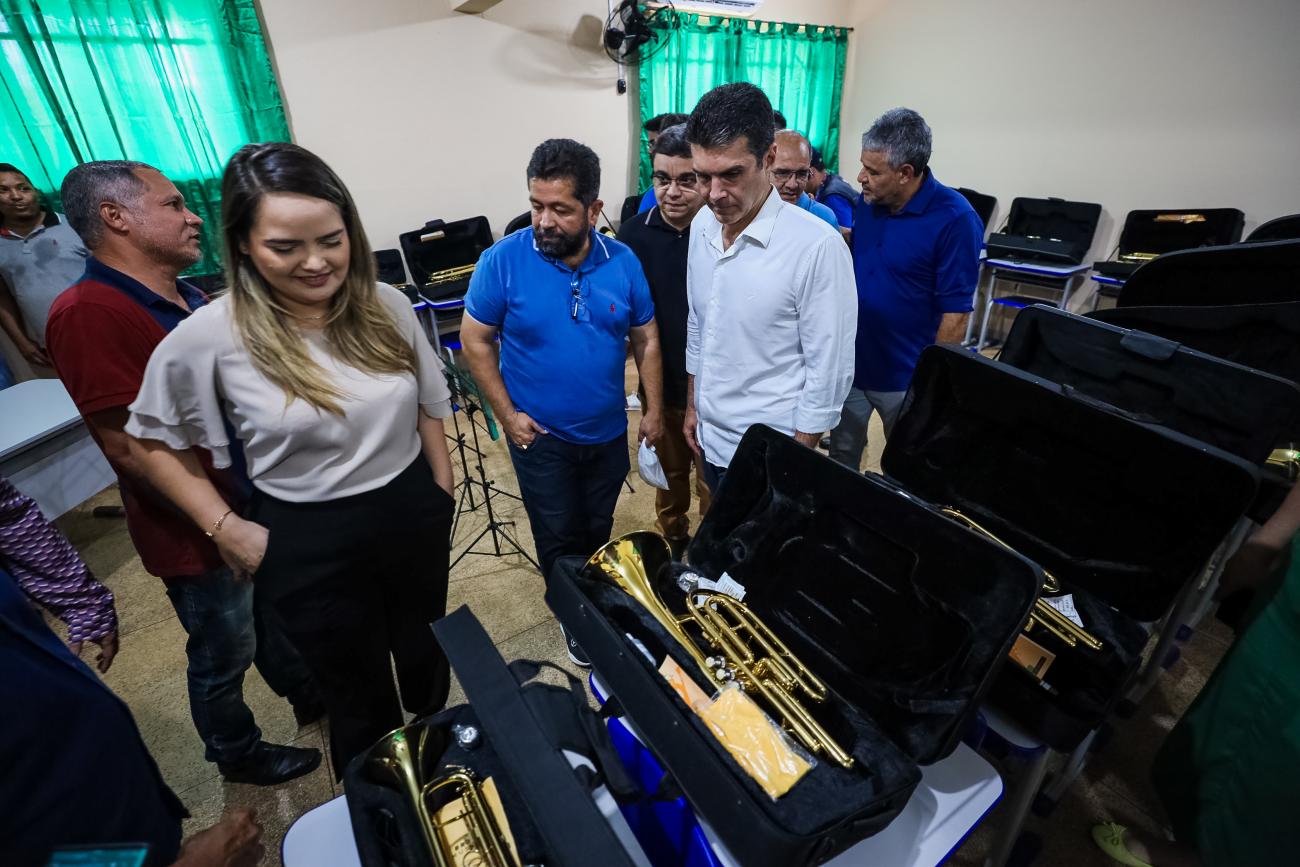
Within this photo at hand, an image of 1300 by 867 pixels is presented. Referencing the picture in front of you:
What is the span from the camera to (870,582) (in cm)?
123

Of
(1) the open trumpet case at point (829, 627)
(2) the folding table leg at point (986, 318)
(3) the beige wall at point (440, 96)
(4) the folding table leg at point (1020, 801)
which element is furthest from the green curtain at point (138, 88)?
(2) the folding table leg at point (986, 318)

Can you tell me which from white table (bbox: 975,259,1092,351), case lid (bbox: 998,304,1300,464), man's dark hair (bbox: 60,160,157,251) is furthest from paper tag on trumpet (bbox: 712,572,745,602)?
white table (bbox: 975,259,1092,351)

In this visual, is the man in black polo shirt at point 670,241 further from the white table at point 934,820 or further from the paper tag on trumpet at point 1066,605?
the white table at point 934,820

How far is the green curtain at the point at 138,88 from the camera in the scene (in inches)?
129

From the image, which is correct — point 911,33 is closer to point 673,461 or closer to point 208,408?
point 673,461

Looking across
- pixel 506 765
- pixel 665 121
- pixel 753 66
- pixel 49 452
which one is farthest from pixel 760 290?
pixel 753 66

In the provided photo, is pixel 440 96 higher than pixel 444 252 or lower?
higher

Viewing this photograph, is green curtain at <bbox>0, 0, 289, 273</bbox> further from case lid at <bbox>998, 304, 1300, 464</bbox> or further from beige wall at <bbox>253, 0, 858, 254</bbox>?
case lid at <bbox>998, 304, 1300, 464</bbox>

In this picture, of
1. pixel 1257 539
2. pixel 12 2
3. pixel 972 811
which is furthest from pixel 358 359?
pixel 12 2

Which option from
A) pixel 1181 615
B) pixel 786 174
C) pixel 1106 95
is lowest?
pixel 1181 615

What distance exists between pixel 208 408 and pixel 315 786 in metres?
1.37

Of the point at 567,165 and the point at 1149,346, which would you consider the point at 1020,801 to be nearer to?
the point at 1149,346

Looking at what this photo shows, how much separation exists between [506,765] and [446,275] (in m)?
4.47

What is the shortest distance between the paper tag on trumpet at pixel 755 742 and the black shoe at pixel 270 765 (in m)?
1.51
